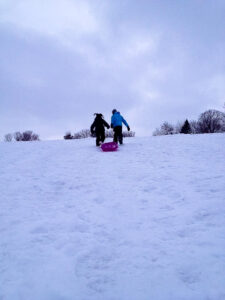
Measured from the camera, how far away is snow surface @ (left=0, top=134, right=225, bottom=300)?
3.29 meters

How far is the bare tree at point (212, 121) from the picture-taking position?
60.4 metres

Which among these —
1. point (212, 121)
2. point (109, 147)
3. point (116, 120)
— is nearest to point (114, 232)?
point (109, 147)

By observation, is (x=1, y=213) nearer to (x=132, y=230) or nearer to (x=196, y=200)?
(x=132, y=230)

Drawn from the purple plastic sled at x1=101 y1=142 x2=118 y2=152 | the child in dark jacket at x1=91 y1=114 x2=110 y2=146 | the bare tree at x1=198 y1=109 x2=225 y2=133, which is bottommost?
the purple plastic sled at x1=101 y1=142 x2=118 y2=152

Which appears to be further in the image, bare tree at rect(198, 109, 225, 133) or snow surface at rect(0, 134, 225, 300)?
bare tree at rect(198, 109, 225, 133)

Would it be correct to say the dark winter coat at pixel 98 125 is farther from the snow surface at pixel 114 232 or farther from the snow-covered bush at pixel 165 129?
the snow-covered bush at pixel 165 129

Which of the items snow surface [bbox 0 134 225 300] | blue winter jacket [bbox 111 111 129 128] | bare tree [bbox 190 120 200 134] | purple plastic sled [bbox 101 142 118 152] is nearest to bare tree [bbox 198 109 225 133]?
bare tree [bbox 190 120 200 134]

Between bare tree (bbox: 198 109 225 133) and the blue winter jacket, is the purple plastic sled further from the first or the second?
bare tree (bbox: 198 109 225 133)

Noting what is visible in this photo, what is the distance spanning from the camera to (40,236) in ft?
14.8

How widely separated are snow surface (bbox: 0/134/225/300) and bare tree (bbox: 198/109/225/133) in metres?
56.5

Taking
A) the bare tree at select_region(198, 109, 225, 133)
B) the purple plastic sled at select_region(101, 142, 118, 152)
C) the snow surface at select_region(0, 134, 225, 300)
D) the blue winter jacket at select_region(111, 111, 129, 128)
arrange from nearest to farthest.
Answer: the snow surface at select_region(0, 134, 225, 300) → the purple plastic sled at select_region(101, 142, 118, 152) → the blue winter jacket at select_region(111, 111, 129, 128) → the bare tree at select_region(198, 109, 225, 133)

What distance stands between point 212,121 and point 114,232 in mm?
62696

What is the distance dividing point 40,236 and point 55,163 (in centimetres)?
527

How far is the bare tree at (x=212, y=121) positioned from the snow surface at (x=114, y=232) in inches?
2225
